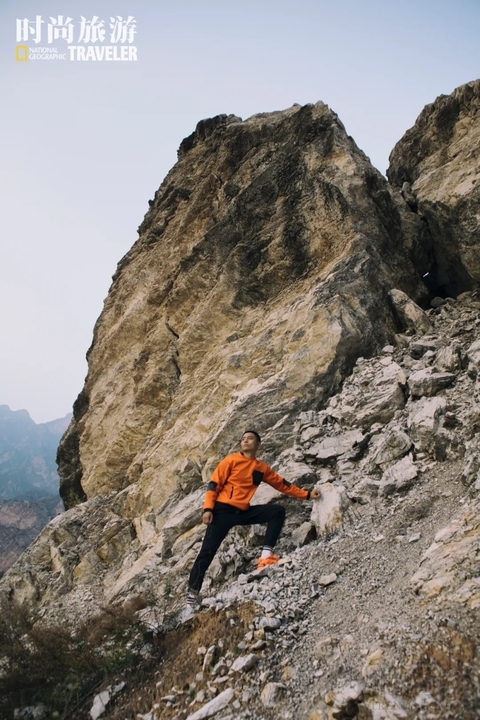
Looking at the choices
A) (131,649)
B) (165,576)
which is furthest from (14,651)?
(165,576)

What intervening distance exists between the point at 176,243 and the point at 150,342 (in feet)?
18.0

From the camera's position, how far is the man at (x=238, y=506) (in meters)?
7.15

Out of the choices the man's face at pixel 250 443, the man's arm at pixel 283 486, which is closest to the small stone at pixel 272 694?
the man's arm at pixel 283 486

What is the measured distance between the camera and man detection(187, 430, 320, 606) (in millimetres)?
7148

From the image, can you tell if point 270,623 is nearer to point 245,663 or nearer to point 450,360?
point 245,663

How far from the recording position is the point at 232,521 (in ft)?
24.2

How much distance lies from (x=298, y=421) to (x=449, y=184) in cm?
1280

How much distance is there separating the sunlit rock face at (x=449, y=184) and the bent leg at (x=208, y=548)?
1416 centimetres

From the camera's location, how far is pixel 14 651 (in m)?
5.96

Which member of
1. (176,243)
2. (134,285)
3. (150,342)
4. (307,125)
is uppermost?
(307,125)

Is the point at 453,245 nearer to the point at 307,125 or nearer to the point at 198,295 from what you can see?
the point at 307,125

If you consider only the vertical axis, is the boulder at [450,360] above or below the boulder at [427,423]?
above

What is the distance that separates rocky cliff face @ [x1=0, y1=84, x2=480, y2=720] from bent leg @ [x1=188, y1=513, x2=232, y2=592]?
0.53 meters

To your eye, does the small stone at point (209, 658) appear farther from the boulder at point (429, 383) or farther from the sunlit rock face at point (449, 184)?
the sunlit rock face at point (449, 184)
